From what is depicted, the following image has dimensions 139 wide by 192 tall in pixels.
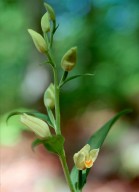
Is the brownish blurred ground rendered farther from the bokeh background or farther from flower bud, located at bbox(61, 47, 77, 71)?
flower bud, located at bbox(61, 47, 77, 71)

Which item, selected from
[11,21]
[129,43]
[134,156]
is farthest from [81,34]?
[134,156]

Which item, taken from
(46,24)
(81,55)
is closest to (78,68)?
(81,55)

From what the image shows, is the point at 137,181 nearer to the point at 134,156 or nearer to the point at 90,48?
the point at 134,156

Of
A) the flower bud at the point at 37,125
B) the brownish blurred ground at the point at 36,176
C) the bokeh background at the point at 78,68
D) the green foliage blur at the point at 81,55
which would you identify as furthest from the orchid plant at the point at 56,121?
the green foliage blur at the point at 81,55

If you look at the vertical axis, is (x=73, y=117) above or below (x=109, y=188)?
below

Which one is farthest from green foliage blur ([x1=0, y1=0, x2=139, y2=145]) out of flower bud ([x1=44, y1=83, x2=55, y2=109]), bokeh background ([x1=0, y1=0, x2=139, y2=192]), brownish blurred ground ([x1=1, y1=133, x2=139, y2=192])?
flower bud ([x1=44, y1=83, x2=55, y2=109])
